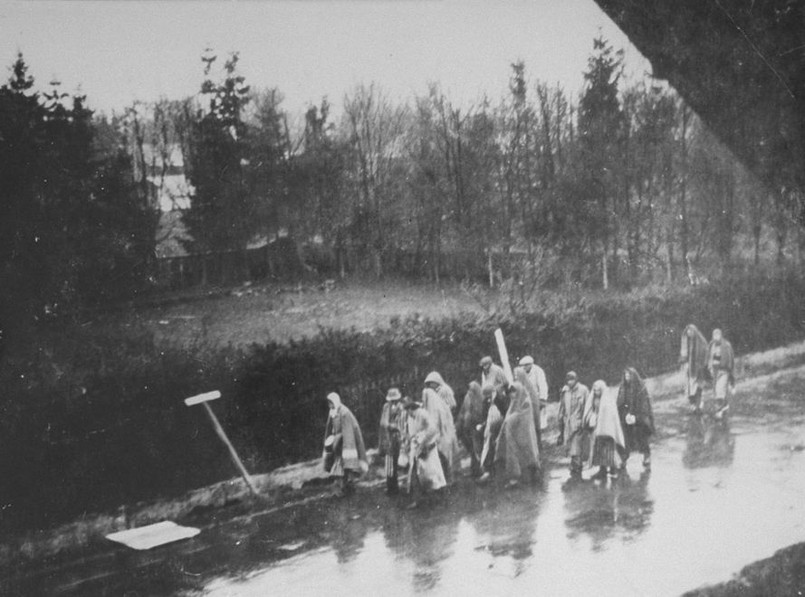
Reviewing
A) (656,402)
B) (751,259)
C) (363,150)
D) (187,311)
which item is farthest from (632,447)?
(187,311)

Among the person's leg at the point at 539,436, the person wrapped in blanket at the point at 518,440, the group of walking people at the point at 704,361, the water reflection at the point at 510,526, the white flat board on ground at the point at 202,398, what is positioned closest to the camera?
the white flat board on ground at the point at 202,398

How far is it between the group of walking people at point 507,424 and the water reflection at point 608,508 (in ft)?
0.30

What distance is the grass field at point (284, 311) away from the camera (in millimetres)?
3129

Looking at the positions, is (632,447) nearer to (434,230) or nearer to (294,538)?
(434,230)

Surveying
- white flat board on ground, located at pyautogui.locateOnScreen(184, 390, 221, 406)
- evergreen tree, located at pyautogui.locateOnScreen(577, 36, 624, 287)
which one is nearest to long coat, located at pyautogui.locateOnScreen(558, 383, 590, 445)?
evergreen tree, located at pyautogui.locateOnScreen(577, 36, 624, 287)

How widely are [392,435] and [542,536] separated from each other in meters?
0.94

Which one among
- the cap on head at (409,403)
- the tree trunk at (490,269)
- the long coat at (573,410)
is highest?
the tree trunk at (490,269)

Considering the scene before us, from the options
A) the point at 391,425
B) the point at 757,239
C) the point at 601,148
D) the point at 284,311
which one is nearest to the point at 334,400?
the point at 391,425

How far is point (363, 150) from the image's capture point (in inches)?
137

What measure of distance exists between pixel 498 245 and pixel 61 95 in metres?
2.25

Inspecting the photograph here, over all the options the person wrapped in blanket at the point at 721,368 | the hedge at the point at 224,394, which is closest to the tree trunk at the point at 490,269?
the hedge at the point at 224,394

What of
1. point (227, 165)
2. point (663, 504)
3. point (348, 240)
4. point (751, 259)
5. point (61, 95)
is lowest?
point (663, 504)

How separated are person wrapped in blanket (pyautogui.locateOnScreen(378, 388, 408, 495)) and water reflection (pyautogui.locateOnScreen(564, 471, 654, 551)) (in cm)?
97

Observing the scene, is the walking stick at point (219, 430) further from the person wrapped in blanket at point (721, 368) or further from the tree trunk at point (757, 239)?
the tree trunk at point (757, 239)
